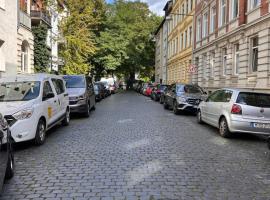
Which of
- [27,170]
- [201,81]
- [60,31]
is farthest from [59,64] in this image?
[27,170]

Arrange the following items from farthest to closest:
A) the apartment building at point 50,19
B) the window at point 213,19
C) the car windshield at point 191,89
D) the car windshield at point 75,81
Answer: the window at point 213,19
the apartment building at point 50,19
the car windshield at point 191,89
the car windshield at point 75,81

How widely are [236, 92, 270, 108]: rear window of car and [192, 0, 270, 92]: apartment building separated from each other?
7.50 m

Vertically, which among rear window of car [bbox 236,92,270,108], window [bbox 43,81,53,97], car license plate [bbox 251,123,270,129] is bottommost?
car license plate [bbox 251,123,270,129]

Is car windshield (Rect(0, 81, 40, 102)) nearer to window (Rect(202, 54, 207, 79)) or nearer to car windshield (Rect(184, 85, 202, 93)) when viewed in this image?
car windshield (Rect(184, 85, 202, 93))

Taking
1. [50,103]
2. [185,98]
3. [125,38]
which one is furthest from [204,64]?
[125,38]

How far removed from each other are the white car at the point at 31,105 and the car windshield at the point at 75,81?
4335mm

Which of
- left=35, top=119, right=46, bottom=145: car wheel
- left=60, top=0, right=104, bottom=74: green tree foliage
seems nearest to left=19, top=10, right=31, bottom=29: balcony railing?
left=60, top=0, right=104, bottom=74: green tree foliage

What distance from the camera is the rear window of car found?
10425mm

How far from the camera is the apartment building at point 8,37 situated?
20531 millimetres

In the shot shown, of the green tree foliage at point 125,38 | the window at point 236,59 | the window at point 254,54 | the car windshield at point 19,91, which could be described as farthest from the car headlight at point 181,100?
the green tree foliage at point 125,38

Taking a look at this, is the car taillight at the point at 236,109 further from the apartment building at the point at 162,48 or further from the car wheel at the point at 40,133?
the apartment building at the point at 162,48

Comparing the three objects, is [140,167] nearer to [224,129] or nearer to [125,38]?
[224,129]

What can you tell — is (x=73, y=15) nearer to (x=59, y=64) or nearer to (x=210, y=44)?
(x=59, y=64)

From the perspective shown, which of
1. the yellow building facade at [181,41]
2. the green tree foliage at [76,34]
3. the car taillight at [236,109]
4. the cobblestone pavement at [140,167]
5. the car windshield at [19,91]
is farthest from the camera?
the yellow building facade at [181,41]
